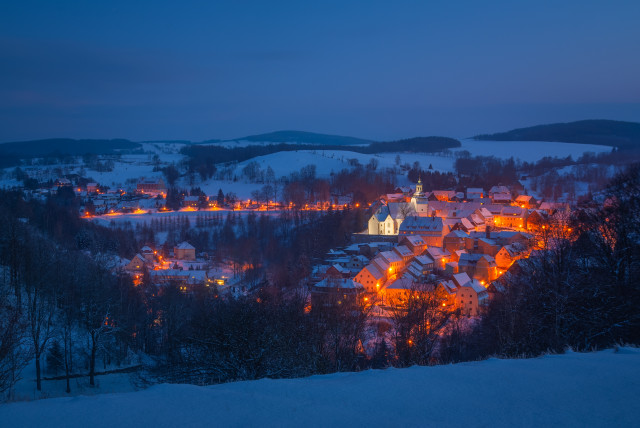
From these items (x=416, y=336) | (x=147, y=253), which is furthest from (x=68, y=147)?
(x=416, y=336)

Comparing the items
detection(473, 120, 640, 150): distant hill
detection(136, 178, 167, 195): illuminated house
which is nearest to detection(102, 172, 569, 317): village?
detection(136, 178, 167, 195): illuminated house

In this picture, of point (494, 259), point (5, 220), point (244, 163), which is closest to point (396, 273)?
point (494, 259)

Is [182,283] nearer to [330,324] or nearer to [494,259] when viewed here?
[330,324]

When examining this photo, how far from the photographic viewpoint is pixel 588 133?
4820 inches

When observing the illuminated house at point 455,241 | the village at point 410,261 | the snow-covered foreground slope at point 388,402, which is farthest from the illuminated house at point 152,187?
the snow-covered foreground slope at point 388,402

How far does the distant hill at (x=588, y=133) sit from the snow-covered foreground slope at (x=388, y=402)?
390 ft

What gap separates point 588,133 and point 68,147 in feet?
546

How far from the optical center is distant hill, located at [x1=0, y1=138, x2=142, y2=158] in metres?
137

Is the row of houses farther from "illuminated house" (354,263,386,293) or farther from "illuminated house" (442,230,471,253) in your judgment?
"illuminated house" (354,263,386,293)

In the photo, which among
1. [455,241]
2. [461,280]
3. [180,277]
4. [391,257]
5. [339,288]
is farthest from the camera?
[455,241]

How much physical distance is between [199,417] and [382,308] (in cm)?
1755

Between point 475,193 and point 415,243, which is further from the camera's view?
point 475,193

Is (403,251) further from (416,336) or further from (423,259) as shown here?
(416,336)

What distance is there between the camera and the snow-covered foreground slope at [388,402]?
10.9 ft
